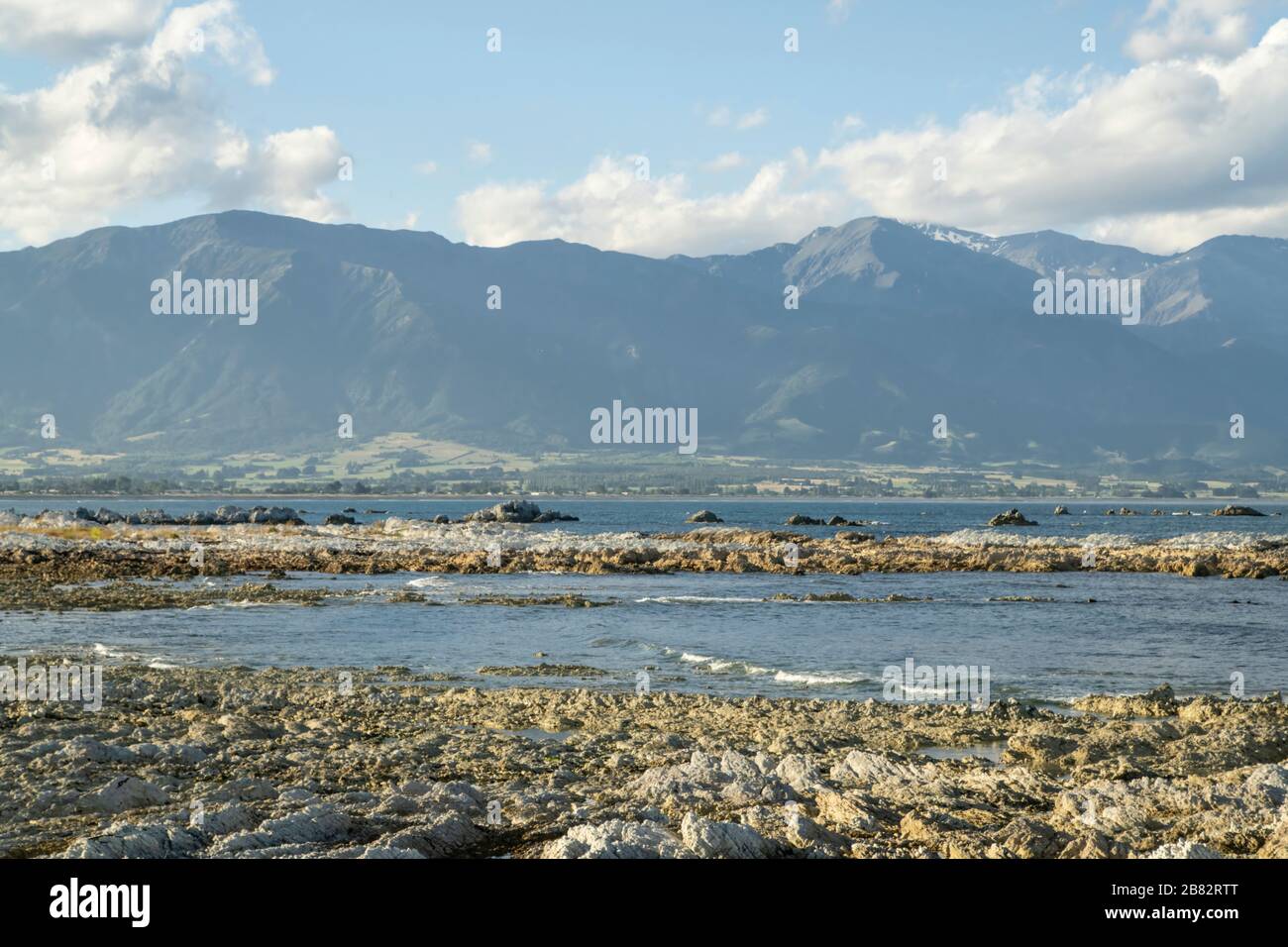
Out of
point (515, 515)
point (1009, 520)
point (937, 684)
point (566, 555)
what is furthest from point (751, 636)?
point (515, 515)

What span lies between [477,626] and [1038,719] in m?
18.9

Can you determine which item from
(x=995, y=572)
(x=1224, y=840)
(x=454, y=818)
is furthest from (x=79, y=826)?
(x=995, y=572)

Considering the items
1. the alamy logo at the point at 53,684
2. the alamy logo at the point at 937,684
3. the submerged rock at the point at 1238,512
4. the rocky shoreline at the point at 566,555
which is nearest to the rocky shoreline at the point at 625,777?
→ the alamy logo at the point at 53,684

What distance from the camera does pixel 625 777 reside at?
13.6m

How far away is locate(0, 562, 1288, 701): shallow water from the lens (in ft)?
81.3

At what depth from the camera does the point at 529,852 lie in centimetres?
1009

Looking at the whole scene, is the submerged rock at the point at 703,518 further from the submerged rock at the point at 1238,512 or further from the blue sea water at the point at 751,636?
the blue sea water at the point at 751,636

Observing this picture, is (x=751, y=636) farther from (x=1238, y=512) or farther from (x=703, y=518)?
(x=1238, y=512)

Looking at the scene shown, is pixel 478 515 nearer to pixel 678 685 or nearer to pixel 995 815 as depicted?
pixel 678 685

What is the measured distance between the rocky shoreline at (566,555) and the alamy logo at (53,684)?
25941 millimetres

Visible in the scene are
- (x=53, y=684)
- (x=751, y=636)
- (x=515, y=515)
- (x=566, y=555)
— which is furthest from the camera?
(x=515, y=515)
